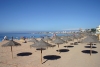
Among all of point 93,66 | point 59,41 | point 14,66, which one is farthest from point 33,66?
point 59,41

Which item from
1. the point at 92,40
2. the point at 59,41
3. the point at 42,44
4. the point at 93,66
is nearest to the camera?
the point at 93,66

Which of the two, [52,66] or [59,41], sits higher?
[59,41]

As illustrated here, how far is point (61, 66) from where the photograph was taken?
9.28m

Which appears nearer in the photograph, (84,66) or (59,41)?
(84,66)

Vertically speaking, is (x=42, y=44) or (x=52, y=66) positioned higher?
(x=42, y=44)

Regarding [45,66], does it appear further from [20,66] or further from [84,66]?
[84,66]

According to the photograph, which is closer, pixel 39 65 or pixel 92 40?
pixel 39 65

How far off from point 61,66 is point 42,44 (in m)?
2.53

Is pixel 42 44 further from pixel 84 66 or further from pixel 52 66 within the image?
pixel 84 66

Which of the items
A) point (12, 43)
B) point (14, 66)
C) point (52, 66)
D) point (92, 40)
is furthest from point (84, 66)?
point (12, 43)

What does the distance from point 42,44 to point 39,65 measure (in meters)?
1.85

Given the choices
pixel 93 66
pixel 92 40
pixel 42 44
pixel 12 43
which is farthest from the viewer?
pixel 92 40

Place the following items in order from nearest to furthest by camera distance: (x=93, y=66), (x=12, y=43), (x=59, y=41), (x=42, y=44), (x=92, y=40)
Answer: (x=93, y=66) → (x=42, y=44) → (x=12, y=43) → (x=92, y=40) → (x=59, y=41)

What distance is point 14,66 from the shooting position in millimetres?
9195
